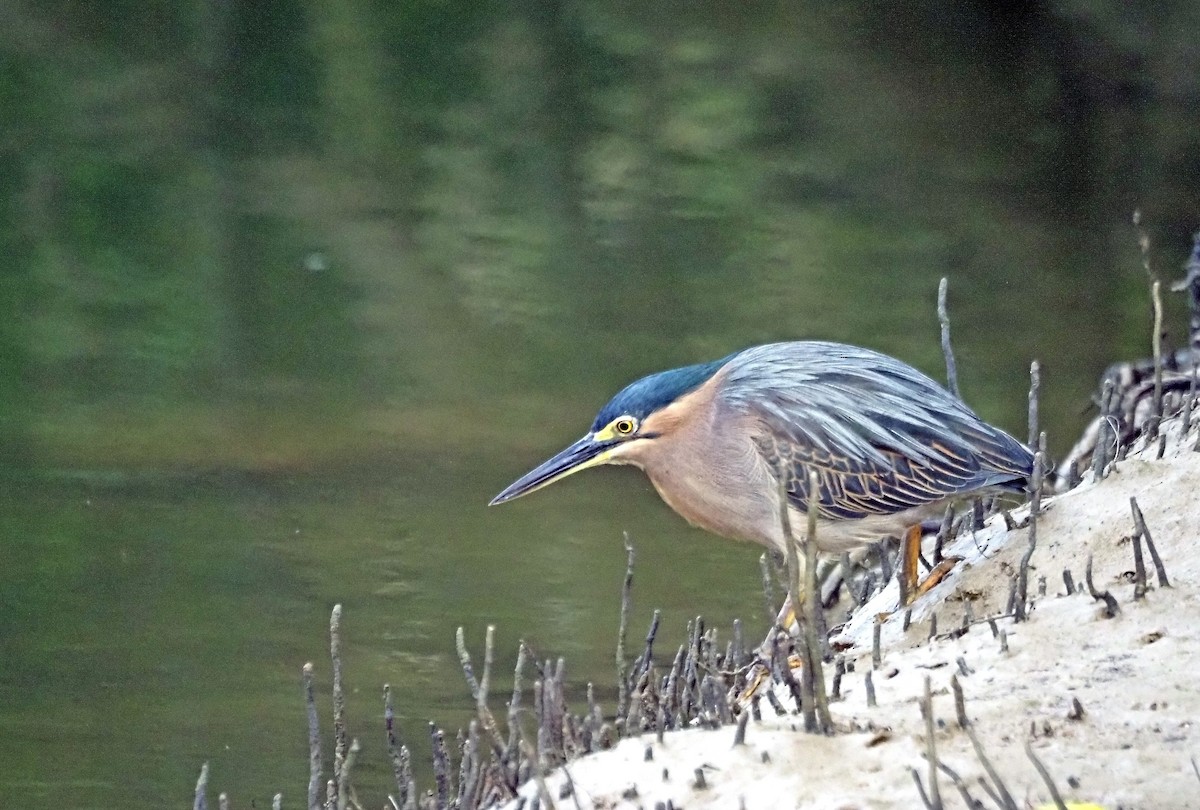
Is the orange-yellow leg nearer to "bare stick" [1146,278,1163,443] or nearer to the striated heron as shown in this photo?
the striated heron

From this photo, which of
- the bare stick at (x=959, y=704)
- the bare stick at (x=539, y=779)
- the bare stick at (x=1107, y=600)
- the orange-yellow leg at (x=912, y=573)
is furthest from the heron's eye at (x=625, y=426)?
the bare stick at (x=539, y=779)

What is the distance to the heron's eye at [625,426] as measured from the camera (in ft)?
16.1

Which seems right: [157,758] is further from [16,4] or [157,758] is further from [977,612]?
[16,4]

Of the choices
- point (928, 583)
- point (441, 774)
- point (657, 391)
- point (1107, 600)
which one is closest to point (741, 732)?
point (441, 774)

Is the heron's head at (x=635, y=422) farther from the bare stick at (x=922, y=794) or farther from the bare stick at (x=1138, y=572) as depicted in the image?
the bare stick at (x=922, y=794)

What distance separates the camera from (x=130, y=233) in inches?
462

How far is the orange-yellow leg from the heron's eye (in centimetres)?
77

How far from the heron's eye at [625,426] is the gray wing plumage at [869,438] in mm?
270

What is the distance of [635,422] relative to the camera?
16.0ft

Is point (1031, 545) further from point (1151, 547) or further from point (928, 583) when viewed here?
point (928, 583)

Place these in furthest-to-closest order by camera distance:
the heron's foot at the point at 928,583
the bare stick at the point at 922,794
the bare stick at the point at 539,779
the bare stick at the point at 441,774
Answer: the heron's foot at the point at 928,583 < the bare stick at the point at 441,774 < the bare stick at the point at 539,779 < the bare stick at the point at 922,794

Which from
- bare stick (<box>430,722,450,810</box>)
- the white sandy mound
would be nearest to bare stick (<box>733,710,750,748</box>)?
the white sandy mound

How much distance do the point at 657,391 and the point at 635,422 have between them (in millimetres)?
112

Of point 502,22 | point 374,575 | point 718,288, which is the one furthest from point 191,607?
point 502,22
